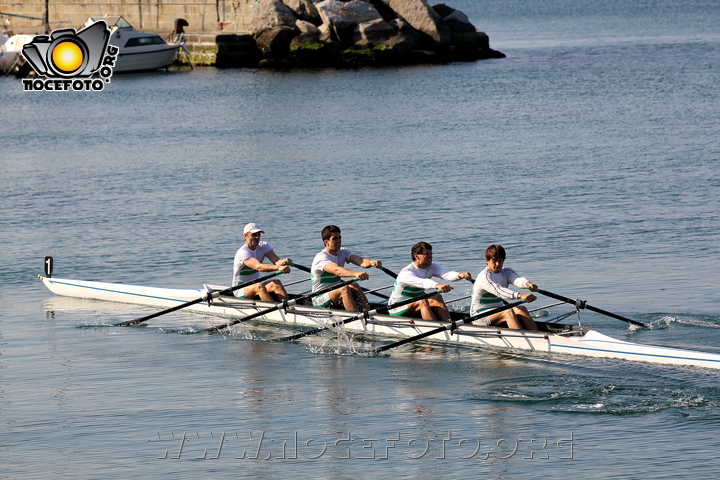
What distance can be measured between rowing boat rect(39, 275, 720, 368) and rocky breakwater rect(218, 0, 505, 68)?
42.2 meters

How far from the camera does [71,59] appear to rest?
5072 cm

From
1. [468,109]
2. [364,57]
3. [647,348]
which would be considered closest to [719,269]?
[647,348]

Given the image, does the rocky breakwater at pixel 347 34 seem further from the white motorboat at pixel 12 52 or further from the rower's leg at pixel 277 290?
the rower's leg at pixel 277 290

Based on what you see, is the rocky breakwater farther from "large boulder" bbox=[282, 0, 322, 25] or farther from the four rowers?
the four rowers

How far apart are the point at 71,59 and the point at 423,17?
20911mm

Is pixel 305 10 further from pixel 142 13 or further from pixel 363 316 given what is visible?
pixel 363 316

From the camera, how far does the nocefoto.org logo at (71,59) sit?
50.2 meters

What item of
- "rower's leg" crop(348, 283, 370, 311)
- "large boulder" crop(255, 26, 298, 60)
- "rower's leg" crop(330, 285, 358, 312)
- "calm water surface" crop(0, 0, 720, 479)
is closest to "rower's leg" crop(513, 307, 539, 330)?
"calm water surface" crop(0, 0, 720, 479)

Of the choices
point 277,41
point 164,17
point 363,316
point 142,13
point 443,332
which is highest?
point 142,13

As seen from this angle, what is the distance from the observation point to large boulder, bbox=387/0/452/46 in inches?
2334

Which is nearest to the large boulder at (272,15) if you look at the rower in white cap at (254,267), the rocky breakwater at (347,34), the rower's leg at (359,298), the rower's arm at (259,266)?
the rocky breakwater at (347,34)

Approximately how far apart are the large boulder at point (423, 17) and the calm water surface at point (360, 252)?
1089 cm

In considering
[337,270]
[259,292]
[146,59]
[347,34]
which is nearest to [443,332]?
[337,270]

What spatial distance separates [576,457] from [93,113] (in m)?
39.0
